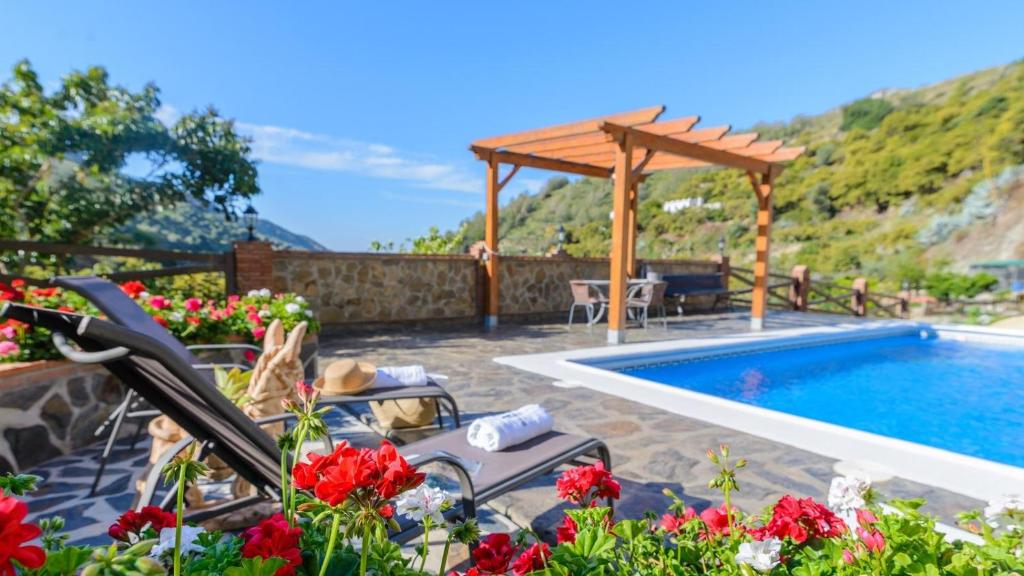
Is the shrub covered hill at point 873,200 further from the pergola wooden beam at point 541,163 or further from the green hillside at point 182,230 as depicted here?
the green hillside at point 182,230

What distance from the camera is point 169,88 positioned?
1017cm

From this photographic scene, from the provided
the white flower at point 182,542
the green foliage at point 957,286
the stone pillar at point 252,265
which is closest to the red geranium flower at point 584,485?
the white flower at point 182,542

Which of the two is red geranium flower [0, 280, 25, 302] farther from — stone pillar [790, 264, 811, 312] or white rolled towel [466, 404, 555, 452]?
stone pillar [790, 264, 811, 312]

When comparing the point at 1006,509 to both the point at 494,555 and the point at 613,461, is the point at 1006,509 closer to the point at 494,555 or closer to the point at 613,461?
the point at 494,555

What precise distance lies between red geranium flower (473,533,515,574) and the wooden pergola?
603 cm

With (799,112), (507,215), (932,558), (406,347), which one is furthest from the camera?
(799,112)

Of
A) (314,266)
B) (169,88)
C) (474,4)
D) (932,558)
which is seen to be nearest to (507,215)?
(474,4)

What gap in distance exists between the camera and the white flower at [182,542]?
0.81 m

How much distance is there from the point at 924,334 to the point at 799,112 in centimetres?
4072

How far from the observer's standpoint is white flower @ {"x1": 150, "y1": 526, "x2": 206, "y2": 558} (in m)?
0.81

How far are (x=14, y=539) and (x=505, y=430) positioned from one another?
6.32 ft

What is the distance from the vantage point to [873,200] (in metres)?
27.8

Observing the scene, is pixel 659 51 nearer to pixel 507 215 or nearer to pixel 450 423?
pixel 507 215

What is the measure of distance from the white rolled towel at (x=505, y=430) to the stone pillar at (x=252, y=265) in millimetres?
5235
